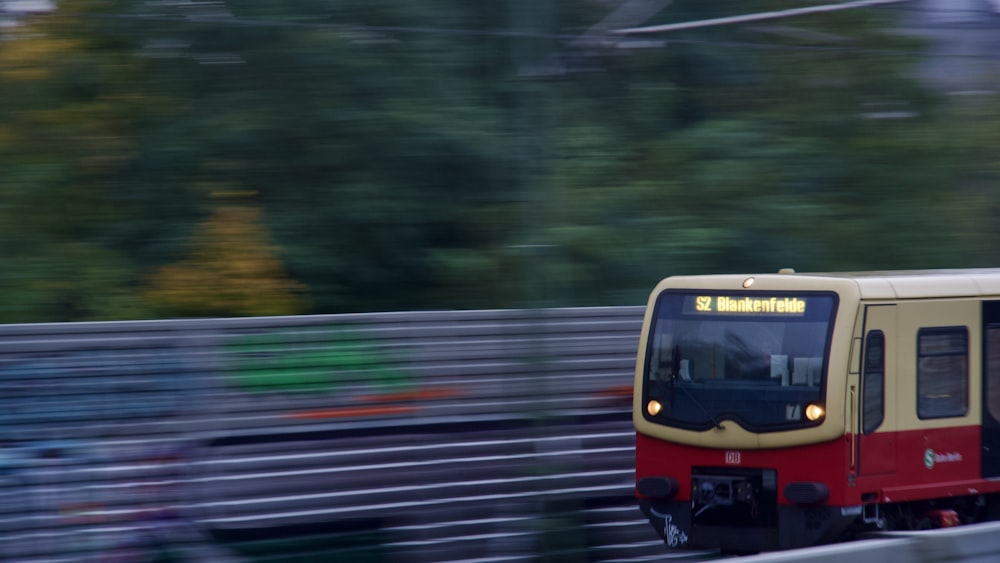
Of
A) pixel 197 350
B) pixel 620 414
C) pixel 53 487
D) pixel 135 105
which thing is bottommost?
pixel 620 414

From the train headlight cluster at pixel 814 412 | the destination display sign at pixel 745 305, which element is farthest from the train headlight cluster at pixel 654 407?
the train headlight cluster at pixel 814 412

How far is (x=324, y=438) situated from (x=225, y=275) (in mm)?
4483

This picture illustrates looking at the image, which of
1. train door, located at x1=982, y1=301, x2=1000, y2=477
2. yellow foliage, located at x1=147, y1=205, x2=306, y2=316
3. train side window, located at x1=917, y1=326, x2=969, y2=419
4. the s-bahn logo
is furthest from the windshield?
yellow foliage, located at x1=147, y1=205, x2=306, y2=316

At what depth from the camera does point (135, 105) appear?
47.4ft

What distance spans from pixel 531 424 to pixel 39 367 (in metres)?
4.05

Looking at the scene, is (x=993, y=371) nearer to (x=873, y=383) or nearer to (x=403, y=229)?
(x=873, y=383)

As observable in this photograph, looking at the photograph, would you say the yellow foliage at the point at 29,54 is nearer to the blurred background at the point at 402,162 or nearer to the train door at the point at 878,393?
the blurred background at the point at 402,162

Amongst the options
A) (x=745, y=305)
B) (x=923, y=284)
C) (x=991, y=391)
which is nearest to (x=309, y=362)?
(x=745, y=305)

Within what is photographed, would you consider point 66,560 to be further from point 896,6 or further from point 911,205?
point 896,6

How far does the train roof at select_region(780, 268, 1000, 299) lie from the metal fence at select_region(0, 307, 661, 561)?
2370mm

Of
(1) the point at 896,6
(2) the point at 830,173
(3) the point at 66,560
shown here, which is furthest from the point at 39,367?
(1) the point at 896,6

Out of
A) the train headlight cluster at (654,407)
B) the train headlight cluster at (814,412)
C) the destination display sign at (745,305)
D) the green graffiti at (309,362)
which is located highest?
the destination display sign at (745,305)

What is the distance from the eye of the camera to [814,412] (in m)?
9.05

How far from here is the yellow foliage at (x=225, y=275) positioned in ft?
44.7
